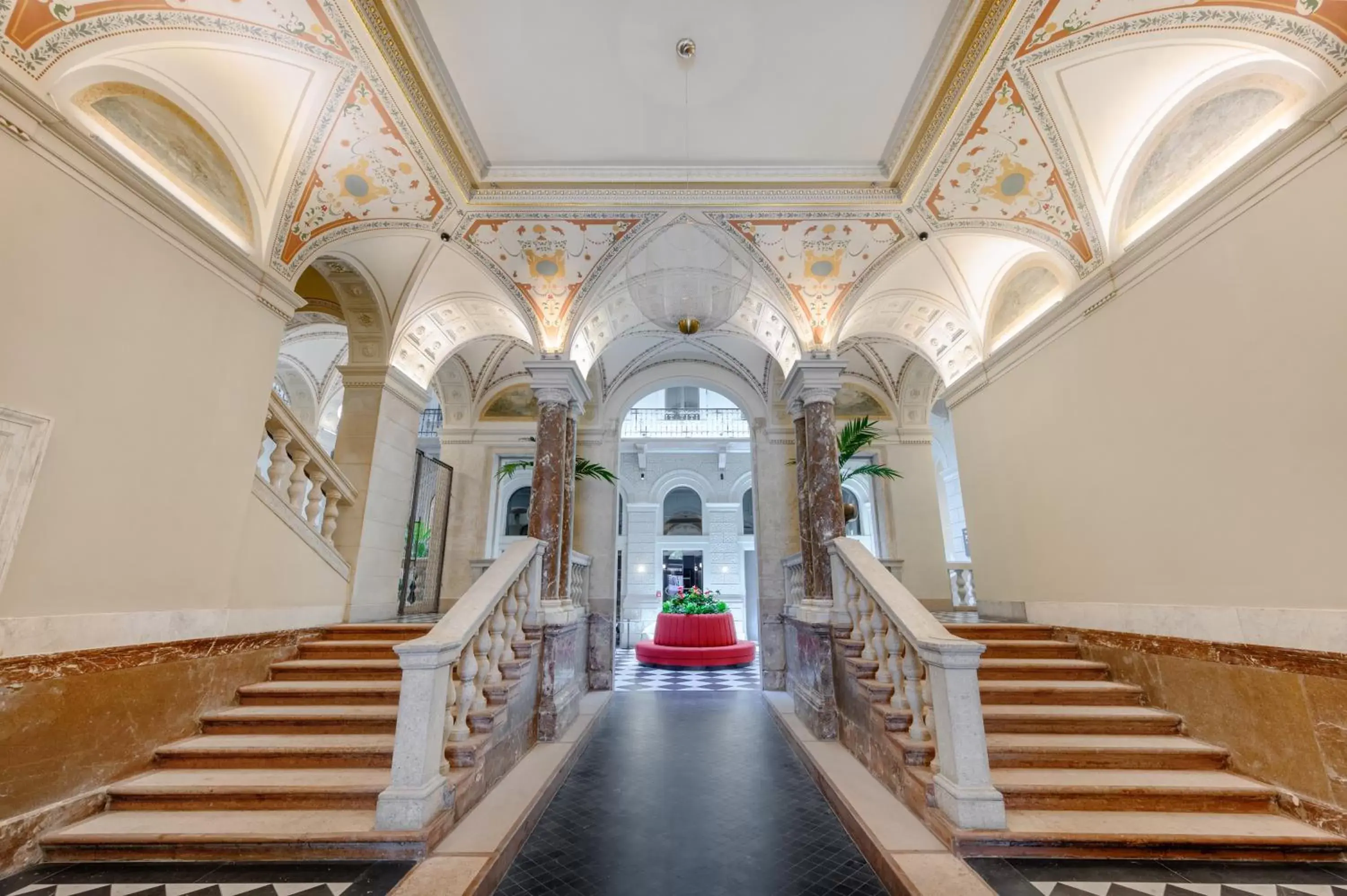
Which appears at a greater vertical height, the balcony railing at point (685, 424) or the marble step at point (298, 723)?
the balcony railing at point (685, 424)

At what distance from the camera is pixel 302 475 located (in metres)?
4.50

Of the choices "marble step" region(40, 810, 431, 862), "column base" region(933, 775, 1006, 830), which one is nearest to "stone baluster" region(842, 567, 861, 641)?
"column base" region(933, 775, 1006, 830)

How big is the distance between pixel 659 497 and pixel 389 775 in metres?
11.4

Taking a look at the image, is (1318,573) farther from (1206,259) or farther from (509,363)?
(509,363)

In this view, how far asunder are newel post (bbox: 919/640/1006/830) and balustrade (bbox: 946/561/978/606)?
5.62 m

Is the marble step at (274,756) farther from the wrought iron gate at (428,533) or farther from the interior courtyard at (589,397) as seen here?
the wrought iron gate at (428,533)

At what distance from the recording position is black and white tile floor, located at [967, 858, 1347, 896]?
7.14 feet

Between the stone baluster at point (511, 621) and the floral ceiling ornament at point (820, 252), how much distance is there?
3.87 m

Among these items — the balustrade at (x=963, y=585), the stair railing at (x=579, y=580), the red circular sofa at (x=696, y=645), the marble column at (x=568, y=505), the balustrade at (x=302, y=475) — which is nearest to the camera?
the balustrade at (x=302, y=475)

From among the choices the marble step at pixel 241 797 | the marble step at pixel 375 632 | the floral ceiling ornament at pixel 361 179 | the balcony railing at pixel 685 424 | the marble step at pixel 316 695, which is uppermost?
the balcony railing at pixel 685 424

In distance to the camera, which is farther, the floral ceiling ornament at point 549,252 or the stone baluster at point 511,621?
the floral ceiling ornament at point 549,252

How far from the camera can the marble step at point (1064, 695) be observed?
3.60m

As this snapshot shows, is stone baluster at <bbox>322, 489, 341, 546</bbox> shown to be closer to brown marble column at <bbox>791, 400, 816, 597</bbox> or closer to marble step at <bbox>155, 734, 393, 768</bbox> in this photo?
marble step at <bbox>155, 734, 393, 768</bbox>

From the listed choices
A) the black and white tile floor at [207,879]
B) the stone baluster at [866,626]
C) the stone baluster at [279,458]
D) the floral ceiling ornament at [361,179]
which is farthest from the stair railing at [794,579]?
the floral ceiling ornament at [361,179]
